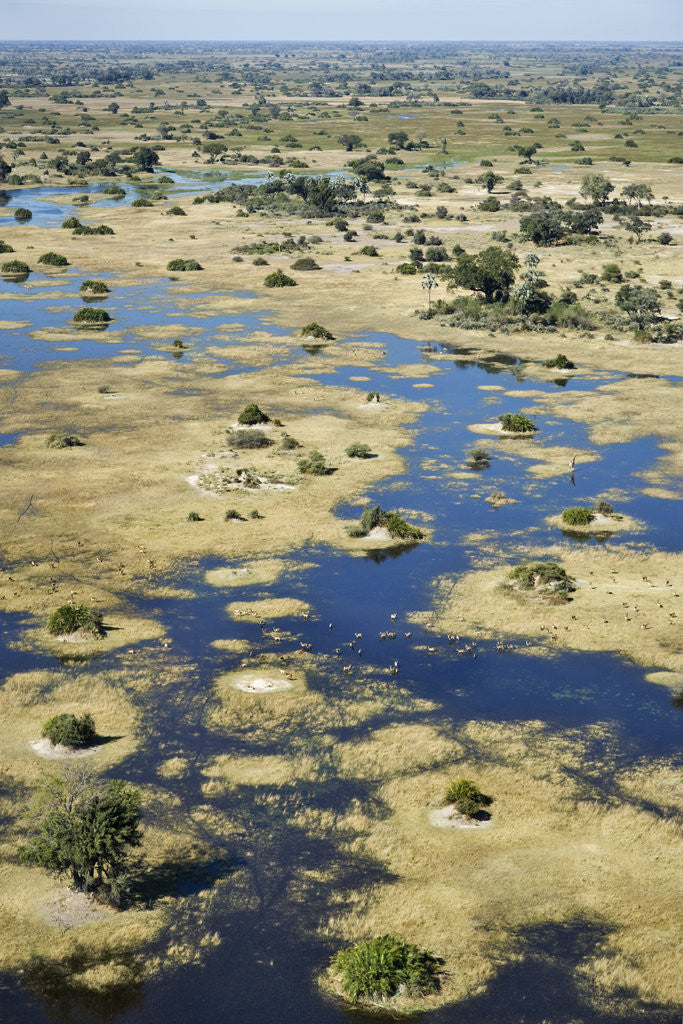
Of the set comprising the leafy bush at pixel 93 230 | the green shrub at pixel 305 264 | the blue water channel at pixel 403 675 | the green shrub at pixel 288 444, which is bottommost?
the blue water channel at pixel 403 675

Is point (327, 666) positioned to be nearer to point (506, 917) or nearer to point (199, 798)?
point (199, 798)

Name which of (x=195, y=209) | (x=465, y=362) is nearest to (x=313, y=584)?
(x=465, y=362)

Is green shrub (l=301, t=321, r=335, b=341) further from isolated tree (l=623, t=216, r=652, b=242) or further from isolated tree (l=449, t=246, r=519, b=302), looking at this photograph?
isolated tree (l=623, t=216, r=652, b=242)

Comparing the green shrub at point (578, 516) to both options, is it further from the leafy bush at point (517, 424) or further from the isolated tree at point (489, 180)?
the isolated tree at point (489, 180)

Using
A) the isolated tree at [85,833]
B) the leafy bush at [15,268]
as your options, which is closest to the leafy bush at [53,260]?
the leafy bush at [15,268]

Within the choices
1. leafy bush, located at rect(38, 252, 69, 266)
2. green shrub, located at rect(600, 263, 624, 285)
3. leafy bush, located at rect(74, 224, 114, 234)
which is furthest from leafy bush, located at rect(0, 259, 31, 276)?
green shrub, located at rect(600, 263, 624, 285)

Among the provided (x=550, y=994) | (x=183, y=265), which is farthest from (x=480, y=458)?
(x=183, y=265)
